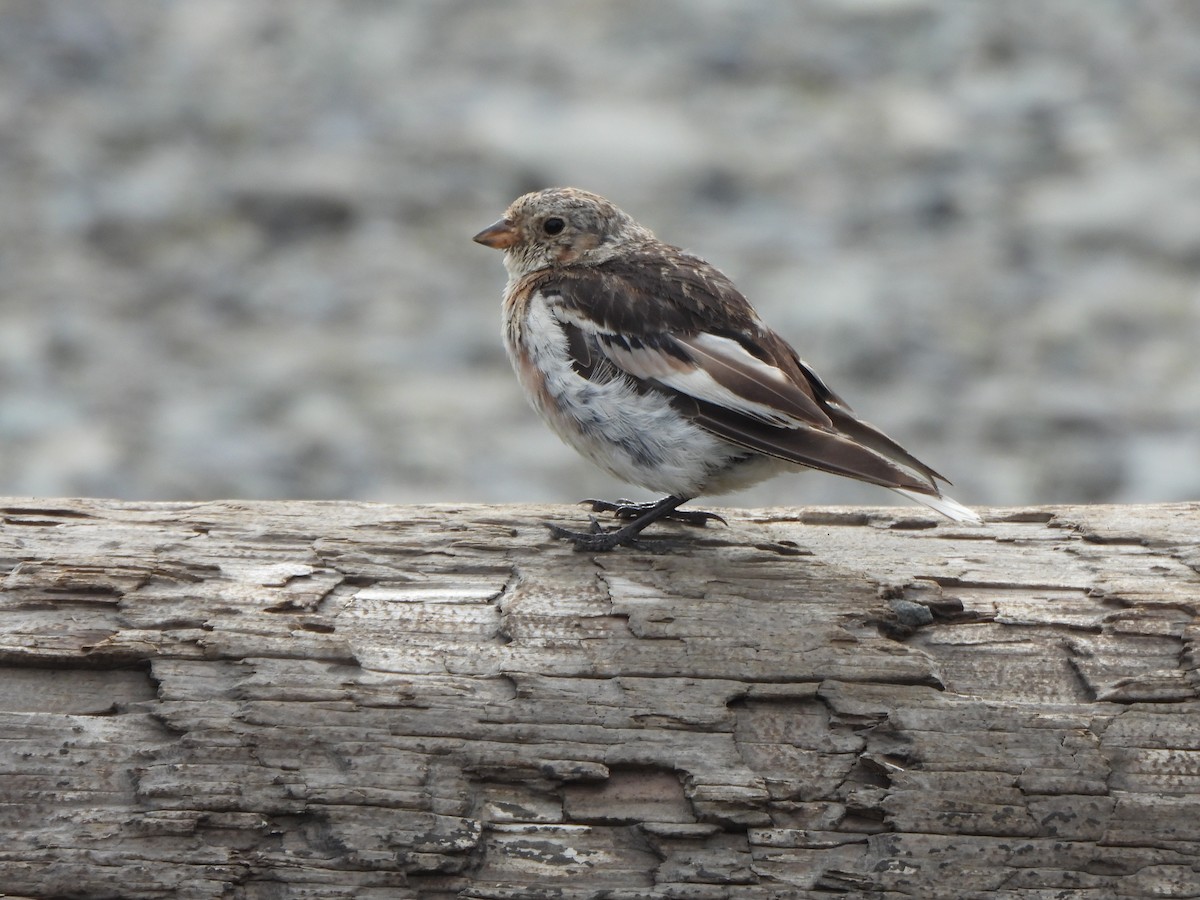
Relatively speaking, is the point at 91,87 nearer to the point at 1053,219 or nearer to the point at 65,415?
the point at 65,415

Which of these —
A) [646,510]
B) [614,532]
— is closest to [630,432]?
[614,532]

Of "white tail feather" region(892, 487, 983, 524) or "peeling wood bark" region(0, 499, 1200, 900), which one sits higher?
"white tail feather" region(892, 487, 983, 524)

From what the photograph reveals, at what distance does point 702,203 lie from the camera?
785cm

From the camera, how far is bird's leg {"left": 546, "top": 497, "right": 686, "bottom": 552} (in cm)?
378

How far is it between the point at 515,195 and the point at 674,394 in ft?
13.2

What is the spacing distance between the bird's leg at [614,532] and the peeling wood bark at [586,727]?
175 millimetres

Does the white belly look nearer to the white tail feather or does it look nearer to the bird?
the bird

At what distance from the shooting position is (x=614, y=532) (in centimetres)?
388

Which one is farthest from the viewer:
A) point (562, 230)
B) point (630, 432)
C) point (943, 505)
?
point (562, 230)

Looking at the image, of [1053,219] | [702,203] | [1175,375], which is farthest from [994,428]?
[702,203]

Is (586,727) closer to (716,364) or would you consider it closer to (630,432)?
(630,432)

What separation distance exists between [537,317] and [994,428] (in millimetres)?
2876

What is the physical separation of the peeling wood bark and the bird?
12.2 inches

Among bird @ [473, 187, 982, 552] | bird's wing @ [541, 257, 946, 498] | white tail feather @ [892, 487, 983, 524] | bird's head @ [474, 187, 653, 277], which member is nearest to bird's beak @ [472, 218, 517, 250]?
bird's head @ [474, 187, 653, 277]
